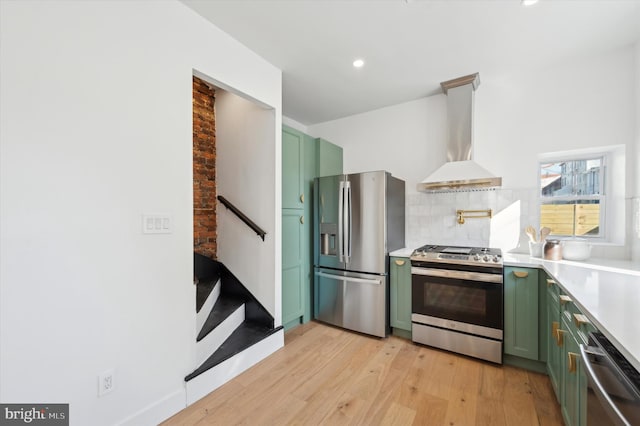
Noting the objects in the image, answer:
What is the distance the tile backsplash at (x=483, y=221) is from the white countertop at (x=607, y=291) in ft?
1.14

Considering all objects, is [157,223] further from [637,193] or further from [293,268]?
[637,193]

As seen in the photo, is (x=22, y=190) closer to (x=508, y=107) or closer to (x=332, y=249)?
(x=332, y=249)

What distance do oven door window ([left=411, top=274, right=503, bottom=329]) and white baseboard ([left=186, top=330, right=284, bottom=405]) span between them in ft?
4.57

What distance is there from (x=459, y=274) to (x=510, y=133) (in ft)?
5.07

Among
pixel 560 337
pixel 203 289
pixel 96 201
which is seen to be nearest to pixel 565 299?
pixel 560 337

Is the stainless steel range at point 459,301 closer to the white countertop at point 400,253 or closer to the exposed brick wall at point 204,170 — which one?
the white countertop at point 400,253

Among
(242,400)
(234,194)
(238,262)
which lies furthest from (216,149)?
(242,400)

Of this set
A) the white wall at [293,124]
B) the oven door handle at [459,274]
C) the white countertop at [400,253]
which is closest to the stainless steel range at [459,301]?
the oven door handle at [459,274]

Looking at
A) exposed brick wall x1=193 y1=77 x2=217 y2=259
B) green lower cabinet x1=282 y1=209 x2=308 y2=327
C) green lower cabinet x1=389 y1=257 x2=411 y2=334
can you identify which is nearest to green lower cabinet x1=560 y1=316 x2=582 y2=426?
green lower cabinet x1=389 y1=257 x2=411 y2=334

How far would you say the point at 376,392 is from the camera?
1.87m

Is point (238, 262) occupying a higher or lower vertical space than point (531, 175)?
lower

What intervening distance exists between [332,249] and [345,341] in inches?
37.8

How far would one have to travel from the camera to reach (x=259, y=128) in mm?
2543

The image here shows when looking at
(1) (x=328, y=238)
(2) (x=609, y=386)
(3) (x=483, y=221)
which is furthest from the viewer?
(1) (x=328, y=238)
